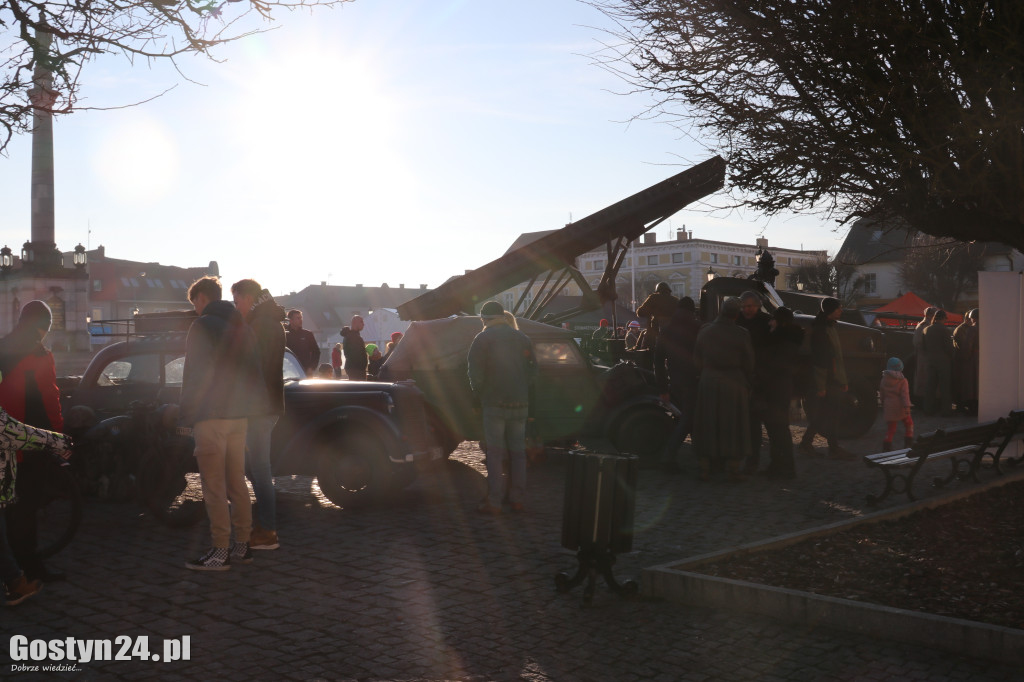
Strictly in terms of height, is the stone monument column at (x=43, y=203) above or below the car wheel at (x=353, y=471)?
above

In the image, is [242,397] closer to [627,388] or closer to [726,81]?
[726,81]

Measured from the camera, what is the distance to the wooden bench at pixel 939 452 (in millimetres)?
8617

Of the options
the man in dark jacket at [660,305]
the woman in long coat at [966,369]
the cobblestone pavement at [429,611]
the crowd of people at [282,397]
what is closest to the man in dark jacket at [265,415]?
the crowd of people at [282,397]

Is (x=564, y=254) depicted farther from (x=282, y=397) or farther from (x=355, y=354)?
(x=282, y=397)

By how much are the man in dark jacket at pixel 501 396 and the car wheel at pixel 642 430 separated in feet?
9.70

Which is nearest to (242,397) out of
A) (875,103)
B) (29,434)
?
(29,434)

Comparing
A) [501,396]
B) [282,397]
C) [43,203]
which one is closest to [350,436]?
[501,396]

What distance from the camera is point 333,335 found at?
118812mm

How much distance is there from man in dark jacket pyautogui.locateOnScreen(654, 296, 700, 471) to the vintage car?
292mm

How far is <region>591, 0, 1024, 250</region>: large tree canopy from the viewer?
5.73m

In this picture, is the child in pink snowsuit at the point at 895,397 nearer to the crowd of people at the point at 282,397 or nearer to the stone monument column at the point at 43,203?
the crowd of people at the point at 282,397

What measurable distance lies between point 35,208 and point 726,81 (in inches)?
2328

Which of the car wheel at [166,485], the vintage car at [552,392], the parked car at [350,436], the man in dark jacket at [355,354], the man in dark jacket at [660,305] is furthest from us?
the man in dark jacket at [355,354]

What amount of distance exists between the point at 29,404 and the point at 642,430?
6.81 m
